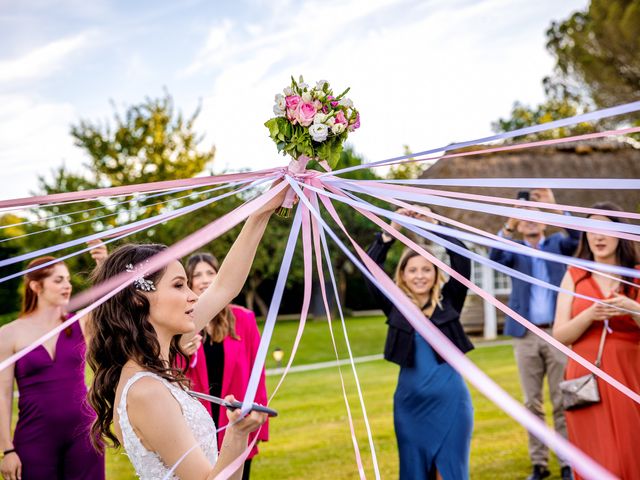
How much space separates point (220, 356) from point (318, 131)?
8.32 ft

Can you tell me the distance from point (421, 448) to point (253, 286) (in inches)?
1025

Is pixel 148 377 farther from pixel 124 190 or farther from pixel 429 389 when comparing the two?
pixel 429 389

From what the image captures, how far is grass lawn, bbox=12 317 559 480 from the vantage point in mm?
6754

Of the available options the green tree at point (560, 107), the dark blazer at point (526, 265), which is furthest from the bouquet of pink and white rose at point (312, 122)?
the green tree at point (560, 107)

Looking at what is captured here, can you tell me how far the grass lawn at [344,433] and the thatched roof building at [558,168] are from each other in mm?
6863

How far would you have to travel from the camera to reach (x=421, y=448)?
14.9ft

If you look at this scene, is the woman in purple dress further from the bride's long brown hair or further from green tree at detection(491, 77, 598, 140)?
green tree at detection(491, 77, 598, 140)

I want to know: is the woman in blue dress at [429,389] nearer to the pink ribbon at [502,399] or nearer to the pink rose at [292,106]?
the pink rose at [292,106]

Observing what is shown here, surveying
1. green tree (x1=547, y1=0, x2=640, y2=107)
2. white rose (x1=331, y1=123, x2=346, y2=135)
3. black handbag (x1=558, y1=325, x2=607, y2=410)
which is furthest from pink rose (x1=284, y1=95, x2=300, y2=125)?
green tree (x1=547, y1=0, x2=640, y2=107)

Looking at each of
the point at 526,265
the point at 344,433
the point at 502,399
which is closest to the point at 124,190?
the point at 502,399

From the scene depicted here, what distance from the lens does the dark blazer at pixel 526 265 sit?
6.13m

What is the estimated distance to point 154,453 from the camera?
231 cm

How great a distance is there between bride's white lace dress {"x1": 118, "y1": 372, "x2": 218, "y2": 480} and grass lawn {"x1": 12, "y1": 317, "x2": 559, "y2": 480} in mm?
1331

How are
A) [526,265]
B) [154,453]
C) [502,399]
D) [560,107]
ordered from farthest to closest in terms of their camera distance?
[560,107]
[526,265]
[154,453]
[502,399]
